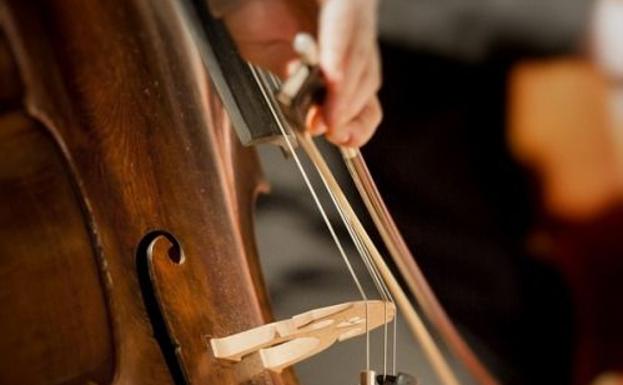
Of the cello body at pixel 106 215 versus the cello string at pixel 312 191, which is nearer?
the cello body at pixel 106 215

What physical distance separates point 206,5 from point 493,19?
29 cm

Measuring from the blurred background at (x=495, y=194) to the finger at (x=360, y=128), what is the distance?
34 millimetres

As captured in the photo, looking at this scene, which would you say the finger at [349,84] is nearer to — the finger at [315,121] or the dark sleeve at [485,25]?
the finger at [315,121]

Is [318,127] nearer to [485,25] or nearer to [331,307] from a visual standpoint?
[331,307]

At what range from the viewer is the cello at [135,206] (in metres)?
0.46

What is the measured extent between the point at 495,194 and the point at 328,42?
29 cm

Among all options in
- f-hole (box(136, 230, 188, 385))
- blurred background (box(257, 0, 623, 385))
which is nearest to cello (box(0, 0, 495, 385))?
f-hole (box(136, 230, 188, 385))

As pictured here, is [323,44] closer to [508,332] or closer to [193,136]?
[193,136]

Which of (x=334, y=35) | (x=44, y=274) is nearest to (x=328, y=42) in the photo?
(x=334, y=35)

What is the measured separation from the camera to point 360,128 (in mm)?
611

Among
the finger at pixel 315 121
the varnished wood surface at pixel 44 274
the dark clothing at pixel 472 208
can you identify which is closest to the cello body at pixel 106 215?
the varnished wood surface at pixel 44 274

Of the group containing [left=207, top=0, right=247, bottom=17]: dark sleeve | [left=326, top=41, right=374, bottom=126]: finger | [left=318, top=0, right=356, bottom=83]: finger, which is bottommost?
[left=326, top=41, right=374, bottom=126]: finger

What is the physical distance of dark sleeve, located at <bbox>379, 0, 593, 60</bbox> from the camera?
2.13 feet

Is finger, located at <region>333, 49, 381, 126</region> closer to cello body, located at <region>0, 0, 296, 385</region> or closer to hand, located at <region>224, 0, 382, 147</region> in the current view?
hand, located at <region>224, 0, 382, 147</region>
